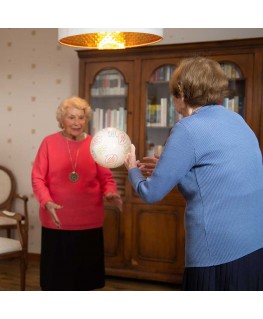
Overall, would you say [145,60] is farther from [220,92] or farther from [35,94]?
[220,92]

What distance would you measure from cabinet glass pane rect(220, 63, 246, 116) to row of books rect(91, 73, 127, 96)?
0.88 m

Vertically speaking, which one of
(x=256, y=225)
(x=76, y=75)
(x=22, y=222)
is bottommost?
(x=22, y=222)

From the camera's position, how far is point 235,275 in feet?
4.75

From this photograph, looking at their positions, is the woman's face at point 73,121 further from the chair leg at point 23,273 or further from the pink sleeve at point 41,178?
the chair leg at point 23,273

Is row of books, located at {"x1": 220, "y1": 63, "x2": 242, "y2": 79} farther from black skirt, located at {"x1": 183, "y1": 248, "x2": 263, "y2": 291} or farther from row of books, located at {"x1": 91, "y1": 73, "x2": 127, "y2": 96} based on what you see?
black skirt, located at {"x1": 183, "y1": 248, "x2": 263, "y2": 291}

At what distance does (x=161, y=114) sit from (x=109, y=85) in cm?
53

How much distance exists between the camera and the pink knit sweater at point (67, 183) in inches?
99.7

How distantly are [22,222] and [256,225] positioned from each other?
2342 millimetres

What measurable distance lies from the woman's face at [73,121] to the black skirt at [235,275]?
1.33m

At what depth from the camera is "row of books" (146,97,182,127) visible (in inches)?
145

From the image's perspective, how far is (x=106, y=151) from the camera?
1941 millimetres

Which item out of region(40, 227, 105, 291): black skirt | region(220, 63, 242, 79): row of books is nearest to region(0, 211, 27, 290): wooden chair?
region(40, 227, 105, 291): black skirt
